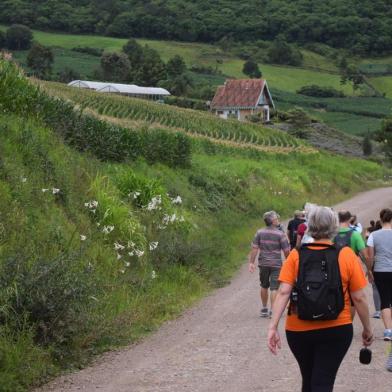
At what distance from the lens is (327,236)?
6496 millimetres

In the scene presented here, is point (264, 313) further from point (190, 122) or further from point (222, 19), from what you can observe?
point (222, 19)

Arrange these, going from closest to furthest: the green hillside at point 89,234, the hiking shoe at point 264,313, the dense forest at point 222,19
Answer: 1. the green hillside at point 89,234
2. the hiking shoe at point 264,313
3. the dense forest at point 222,19

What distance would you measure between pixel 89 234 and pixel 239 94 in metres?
87.4

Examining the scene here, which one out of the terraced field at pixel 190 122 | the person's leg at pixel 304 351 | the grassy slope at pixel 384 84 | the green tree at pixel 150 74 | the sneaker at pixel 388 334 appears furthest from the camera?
the grassy slope at pixel 384 84

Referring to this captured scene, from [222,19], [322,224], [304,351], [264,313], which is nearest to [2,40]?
[222,19]

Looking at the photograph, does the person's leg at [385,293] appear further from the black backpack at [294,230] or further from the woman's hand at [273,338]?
the black backpack at [294,230]

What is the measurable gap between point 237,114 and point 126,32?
64978mm

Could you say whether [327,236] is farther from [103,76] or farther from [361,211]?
[103,76]

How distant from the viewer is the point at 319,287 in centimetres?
624

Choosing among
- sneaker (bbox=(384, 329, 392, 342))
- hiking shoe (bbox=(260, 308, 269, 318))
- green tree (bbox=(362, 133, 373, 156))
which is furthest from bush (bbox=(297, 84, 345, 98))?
sneaker (bbox=(384, 329, 392, 342))

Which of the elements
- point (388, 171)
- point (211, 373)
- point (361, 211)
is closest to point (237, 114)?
point (388, 171)

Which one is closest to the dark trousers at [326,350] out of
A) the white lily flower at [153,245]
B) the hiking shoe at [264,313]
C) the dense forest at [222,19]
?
the hiking shoe at [264,313]

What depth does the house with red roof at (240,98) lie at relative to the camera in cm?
9750

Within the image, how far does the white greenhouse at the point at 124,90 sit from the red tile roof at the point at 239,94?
6.31m
